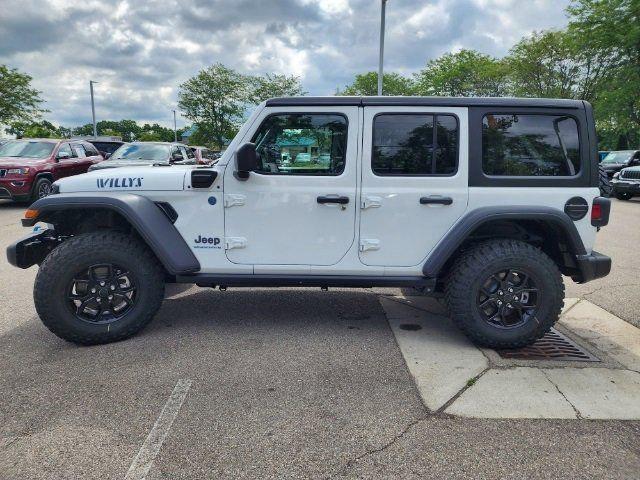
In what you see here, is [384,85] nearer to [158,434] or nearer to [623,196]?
[623,196]

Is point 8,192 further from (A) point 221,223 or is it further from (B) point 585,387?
(B) point 585,387

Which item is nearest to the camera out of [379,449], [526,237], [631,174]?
[379,449]

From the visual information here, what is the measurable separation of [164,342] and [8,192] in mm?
9418

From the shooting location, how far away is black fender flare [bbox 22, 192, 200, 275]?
3.43m

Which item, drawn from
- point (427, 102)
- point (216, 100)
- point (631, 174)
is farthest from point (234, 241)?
point (216, 100)

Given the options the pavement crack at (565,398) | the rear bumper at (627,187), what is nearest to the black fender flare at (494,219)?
the pavement crack at (565,398)

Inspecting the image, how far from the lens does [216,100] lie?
36781mm

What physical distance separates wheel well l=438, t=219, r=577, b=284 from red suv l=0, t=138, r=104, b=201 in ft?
31.1

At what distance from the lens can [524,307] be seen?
3596mm

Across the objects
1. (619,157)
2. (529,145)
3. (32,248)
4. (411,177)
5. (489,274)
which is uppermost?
(619,157)

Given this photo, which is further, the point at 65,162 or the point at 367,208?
the point at 65,162

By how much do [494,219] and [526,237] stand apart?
53 cm

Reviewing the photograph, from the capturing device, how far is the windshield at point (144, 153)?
436 inches

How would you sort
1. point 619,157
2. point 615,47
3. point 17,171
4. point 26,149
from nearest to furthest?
1. point 17,171
2. point 26,149
3. point 619,157
4. point 615,47
